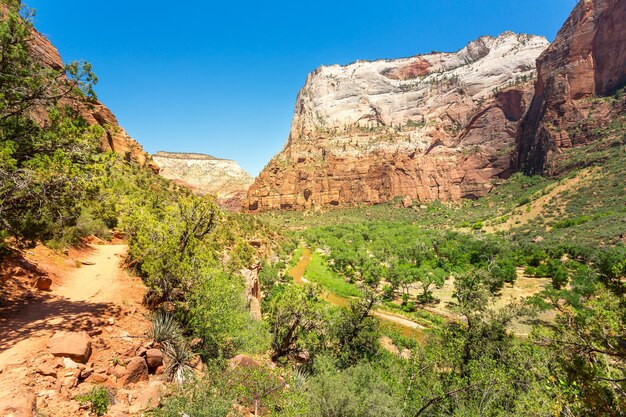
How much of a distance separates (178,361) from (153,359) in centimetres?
74

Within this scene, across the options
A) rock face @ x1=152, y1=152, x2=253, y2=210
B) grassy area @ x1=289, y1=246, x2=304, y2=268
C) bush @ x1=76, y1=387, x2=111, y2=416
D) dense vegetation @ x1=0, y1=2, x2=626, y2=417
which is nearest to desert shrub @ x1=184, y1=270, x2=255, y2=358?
dense vegetation @ x1=0, y1=2, x2=626, y2=417

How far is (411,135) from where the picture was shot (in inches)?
4737

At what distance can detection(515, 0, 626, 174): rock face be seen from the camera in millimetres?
73644

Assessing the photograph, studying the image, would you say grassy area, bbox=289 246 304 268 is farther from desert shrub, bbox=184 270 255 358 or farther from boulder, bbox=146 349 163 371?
boulder, bbox=146 349 163 371

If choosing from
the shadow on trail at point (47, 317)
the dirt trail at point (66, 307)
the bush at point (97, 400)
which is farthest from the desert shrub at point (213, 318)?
the bush at point (97, 400)

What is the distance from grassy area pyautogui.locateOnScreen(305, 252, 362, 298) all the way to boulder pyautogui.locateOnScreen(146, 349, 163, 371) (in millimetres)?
29652

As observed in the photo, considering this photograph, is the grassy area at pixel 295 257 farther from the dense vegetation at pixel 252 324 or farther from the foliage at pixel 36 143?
the foliage at pixel 36 143

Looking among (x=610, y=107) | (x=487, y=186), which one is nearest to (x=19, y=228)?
(x=610, y=107)

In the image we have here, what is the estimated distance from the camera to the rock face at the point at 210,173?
15888 centimetres

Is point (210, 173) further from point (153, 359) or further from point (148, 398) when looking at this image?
Result: point (148, 398)

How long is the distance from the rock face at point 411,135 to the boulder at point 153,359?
10465 cm

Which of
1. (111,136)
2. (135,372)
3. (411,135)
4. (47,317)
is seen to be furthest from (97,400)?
(411,135)

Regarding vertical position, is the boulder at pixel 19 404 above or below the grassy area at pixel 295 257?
above

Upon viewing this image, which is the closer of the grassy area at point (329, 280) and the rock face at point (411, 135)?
the grassy area at point (329, 280)
